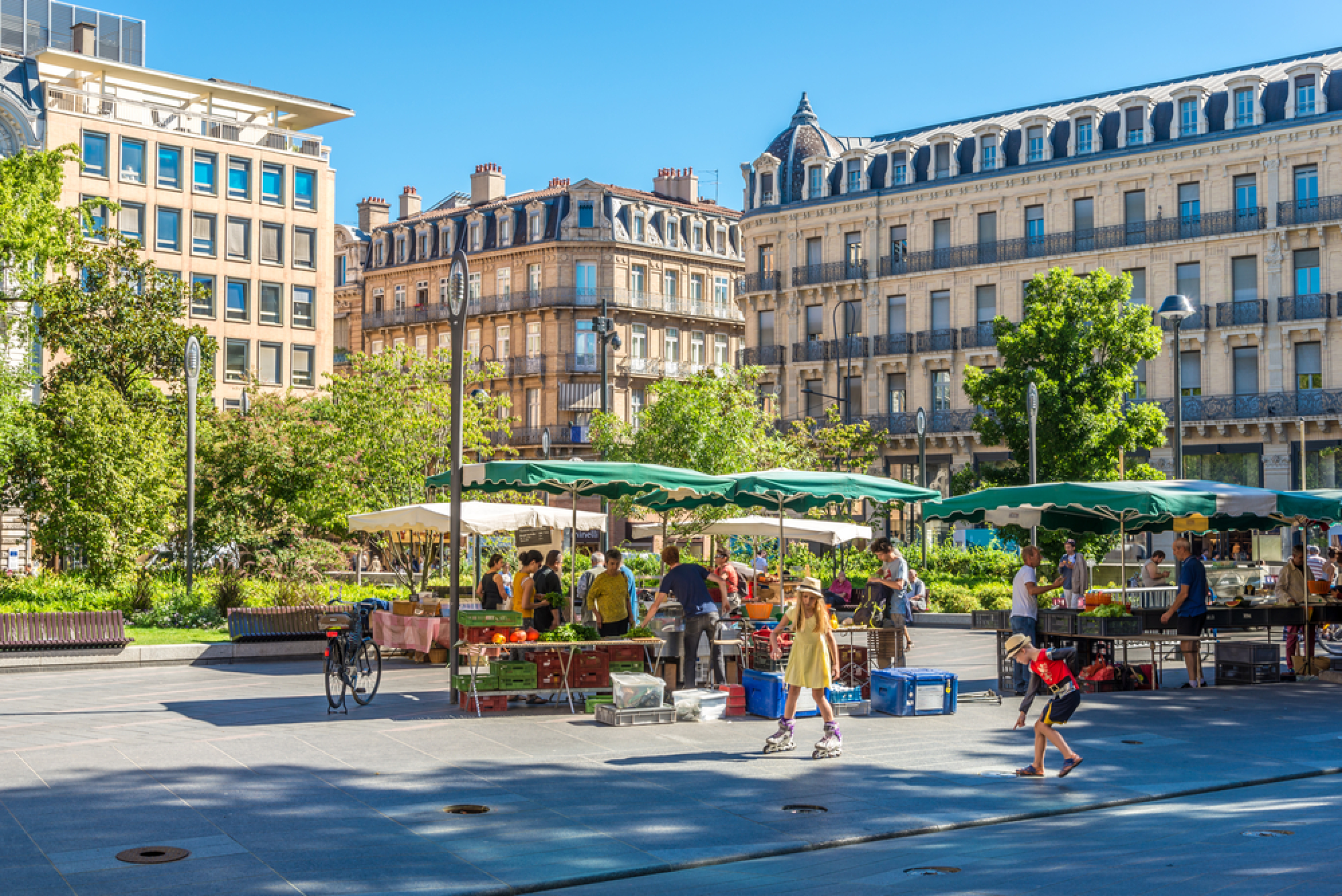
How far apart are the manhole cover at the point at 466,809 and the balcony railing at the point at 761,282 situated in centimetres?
4888

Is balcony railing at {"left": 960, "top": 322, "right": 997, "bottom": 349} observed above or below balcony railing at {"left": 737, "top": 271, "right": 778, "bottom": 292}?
below

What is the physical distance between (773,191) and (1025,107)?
10321mm

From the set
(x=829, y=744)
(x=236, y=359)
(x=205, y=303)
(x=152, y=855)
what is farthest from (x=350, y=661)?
(x=236, y=359)

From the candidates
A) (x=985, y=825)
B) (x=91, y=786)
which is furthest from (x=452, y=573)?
(x=985, y=825)

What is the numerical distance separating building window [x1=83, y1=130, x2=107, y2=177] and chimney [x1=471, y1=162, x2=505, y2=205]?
2238 cm

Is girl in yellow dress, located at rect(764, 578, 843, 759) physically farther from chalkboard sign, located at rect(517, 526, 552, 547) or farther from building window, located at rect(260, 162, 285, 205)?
building window, located at rect(260, 162, 285, 205)

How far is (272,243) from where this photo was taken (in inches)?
2291

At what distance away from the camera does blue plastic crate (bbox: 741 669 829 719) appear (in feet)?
47.9

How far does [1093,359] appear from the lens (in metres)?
39.5

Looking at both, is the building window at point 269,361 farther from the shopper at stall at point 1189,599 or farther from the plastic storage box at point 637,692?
the plastic storage box at point 637,692

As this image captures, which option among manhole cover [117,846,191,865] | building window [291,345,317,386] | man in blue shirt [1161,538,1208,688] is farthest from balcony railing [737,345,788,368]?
manhole cover [117,846,191,865]

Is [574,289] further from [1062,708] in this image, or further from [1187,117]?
[1062,708]

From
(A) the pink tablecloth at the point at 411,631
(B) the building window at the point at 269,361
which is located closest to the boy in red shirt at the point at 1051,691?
(A) the pink tablecloth at the point at 411,631

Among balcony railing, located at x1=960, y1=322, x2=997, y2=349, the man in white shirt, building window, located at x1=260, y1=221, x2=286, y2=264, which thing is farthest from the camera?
building window, located at x1=260, y1=221, x2=286, y2=264
